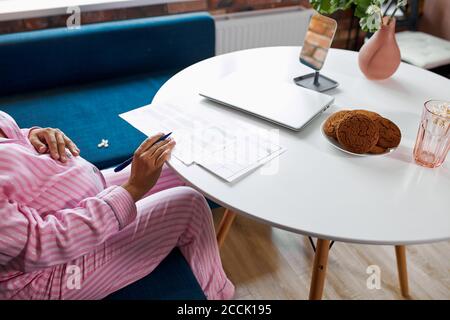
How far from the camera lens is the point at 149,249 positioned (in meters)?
1.02

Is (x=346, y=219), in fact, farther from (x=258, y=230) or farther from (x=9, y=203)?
(x=258, y=230)

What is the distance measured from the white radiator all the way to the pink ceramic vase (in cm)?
114

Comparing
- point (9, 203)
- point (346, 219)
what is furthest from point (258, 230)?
point (9, 203)

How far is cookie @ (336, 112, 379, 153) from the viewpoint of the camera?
1.00 m

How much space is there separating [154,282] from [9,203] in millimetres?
378

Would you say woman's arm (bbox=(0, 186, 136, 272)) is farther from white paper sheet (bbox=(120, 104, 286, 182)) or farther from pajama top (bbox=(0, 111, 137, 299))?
white paper sheet (bbox=(120, 104, 286, 182))

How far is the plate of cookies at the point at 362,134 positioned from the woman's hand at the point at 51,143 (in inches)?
26.6

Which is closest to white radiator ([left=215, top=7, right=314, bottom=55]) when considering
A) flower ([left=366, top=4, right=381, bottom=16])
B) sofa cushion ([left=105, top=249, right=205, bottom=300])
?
flower ([left=366, top=4, right=381, bottom=16])

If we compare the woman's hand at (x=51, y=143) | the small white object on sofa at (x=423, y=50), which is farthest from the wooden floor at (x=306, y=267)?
the small white object on sofa at (x=423, y=50)

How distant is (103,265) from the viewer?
97 cm

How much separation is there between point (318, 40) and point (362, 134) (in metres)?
0.43

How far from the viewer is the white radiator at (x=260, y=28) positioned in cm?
238

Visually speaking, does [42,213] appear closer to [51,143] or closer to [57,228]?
[57,228]

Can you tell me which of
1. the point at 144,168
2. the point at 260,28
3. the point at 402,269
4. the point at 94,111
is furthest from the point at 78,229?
the point at 260,28
